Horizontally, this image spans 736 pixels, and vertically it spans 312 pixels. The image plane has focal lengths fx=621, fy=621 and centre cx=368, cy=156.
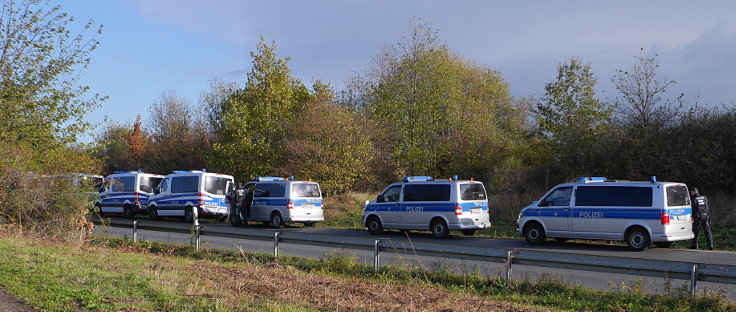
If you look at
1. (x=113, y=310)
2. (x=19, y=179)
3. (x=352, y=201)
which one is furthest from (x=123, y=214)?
(x=113, y=310)

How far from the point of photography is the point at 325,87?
36281 millimetres

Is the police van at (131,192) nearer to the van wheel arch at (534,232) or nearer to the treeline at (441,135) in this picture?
the treeline at (441,135)

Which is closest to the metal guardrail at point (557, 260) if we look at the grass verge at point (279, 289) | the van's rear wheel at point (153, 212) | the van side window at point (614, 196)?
the grass verge at point (279, 289)

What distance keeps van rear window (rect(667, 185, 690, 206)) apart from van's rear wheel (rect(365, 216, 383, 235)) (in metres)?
9.14

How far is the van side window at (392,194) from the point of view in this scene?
2105 cm

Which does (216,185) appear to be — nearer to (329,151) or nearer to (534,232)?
(329,151)

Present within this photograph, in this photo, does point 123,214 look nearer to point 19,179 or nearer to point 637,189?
point 19,179

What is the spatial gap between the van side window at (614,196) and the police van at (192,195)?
15.6 m

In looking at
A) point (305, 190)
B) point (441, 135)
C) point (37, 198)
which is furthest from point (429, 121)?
point (37, 198)

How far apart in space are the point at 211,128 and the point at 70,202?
3702 centimetres

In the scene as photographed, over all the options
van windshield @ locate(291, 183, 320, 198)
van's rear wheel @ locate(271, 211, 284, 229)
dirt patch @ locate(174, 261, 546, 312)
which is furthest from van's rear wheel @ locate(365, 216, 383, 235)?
dirt patch @ locate(174, 261, 546, 312)

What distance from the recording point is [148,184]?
3056 cm

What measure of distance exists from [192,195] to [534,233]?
49.6 ft

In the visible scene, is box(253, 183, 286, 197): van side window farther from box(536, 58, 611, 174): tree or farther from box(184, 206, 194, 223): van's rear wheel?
box(536, 58, 611, 174): tree
